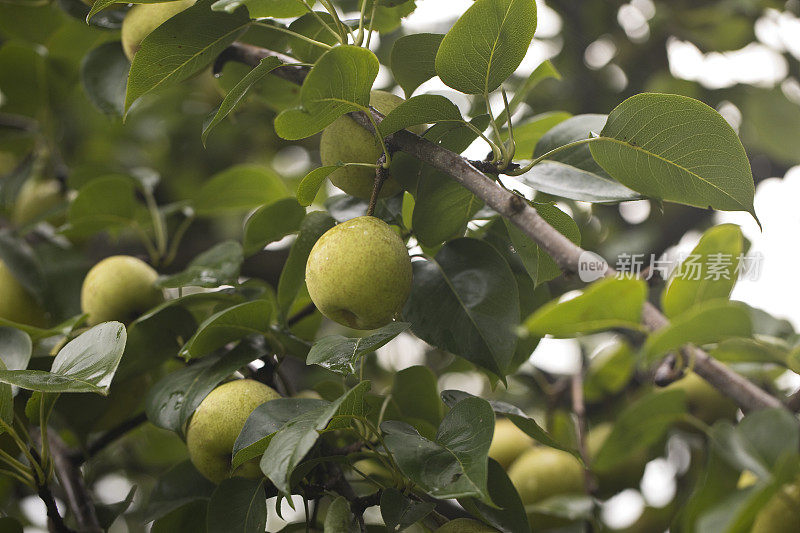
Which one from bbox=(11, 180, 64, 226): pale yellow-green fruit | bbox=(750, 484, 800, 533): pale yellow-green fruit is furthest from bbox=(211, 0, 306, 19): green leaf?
bbox=(11, 180, 64, 226): pale yellow-green fruit

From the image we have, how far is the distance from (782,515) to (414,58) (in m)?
0.59

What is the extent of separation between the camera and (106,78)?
1065mm

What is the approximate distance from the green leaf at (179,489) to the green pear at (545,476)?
0.54m

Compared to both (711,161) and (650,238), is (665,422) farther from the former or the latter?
(650,238)

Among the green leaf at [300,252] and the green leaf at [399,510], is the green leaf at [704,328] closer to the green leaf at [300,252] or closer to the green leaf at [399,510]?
the green leaf at [399,510]

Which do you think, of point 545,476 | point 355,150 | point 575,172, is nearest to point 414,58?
point 355,150

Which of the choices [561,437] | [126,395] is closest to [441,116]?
[126,395]

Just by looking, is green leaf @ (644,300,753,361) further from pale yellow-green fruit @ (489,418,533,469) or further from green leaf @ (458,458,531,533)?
pale yellow-green fruit @ (489,418,533,469)

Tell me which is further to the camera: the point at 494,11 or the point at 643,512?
the point at 643,512

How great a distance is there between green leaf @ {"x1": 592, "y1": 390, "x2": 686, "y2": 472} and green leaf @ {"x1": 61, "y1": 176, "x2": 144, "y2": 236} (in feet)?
2.83

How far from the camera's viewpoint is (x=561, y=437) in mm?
1331

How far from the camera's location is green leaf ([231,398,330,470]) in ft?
2.10

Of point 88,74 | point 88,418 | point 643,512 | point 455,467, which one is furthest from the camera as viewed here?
point 643,512

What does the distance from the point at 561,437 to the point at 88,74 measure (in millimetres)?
1064
